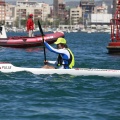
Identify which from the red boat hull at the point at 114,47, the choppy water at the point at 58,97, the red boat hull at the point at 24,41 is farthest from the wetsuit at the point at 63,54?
the red boat hull at the point at 24,41

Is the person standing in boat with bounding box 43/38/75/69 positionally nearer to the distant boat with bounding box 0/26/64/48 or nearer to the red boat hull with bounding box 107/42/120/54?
the red boat hull with bounding box 107/42/120/54

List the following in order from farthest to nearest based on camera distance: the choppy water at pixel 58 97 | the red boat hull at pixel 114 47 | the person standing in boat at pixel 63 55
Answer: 1. the red boat hull at pixel 114 47
2. the person standing in boat at pixel 63 55
3. the choppy water at pixel 58 97

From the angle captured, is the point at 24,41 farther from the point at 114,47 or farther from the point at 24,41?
the point at 114,47

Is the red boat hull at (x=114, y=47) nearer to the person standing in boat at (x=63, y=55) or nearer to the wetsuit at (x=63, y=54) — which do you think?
the person standing in boat at (x=63, y=55)

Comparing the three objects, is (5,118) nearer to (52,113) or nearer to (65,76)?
(52,113)

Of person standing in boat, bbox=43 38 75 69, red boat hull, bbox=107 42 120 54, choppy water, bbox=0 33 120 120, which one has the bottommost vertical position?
red boat hull, bbox=107 42 120 54

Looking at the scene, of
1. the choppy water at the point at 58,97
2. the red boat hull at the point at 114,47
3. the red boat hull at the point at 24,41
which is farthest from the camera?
the red boat hull at the point at 24,41

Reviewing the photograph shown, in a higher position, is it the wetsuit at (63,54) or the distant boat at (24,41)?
the wetsuit at (63,54)

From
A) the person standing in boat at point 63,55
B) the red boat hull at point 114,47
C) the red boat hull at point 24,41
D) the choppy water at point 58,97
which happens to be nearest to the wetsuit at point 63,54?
the person standing in boat at point 63,55

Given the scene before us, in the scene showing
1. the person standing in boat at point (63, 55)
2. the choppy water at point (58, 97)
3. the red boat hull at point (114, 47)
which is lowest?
the red boat hull at point (114, 47)

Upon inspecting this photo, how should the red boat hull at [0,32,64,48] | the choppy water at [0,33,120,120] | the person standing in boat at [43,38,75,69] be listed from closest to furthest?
the choppy water at [0,33,120,120] → the person standing in boat at [43,38,75,69] → the red boat hull at [0,32,64,48]

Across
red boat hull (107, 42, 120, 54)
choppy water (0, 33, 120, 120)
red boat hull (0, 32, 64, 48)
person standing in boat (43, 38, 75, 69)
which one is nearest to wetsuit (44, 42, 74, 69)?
person standing in boat (43, 38, 75, 69)

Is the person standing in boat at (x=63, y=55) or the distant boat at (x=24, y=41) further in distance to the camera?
the distant boat at (x=24, y=41)

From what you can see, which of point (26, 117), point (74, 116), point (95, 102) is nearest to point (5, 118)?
point (26, 117)
